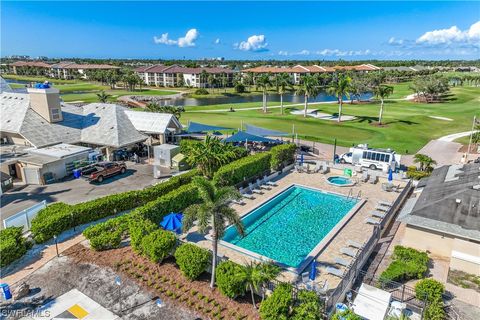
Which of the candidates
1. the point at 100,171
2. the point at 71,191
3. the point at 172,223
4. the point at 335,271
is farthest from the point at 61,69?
the point at 335,271

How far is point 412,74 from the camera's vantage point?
163 meters

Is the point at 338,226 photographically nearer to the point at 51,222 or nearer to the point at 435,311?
the point at 435,311

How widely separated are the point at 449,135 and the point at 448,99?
4995 cm

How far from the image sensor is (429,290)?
14.6 m

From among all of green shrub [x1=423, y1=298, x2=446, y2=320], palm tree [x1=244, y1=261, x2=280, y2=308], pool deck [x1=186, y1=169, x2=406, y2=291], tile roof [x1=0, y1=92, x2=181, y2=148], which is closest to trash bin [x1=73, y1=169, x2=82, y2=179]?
tile roof [x1=0, y1=92, x2=181, y2=148]

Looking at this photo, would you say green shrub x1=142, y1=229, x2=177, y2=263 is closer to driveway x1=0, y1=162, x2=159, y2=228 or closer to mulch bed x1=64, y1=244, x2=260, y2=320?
mulch bed x1=64, y1=244, x2=260, y2=320

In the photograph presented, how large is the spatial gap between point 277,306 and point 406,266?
8321 millimetres

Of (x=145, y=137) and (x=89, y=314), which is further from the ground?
(x=145, y=137)

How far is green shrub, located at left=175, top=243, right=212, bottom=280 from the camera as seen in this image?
16156 millimetres

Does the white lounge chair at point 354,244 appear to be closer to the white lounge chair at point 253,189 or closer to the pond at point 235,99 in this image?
the white lounge chair at point 253,189

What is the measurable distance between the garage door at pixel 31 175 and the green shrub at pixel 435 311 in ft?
103

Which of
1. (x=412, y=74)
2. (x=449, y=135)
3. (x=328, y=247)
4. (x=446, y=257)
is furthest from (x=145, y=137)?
(x=412, y=74)

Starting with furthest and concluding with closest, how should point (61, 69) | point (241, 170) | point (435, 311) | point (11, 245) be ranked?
point (61, 69), point (241, 170), point (11, 245), point (435, 311)

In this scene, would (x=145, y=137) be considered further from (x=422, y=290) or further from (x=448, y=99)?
(x=448, y=99)
